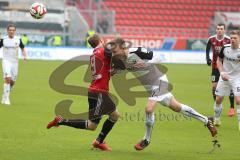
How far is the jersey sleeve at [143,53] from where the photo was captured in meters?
10.2

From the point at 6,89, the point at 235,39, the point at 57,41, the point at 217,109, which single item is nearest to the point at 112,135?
the point at 217,109

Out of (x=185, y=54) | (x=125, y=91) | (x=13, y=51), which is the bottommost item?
(x=185, y=54)

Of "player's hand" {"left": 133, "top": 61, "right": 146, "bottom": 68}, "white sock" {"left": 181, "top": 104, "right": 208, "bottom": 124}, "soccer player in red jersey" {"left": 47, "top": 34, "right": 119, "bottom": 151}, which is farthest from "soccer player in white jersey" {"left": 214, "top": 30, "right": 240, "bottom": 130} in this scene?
"soccer player in red jersey" {"left": 47, "top": 34, "right": 119, "bottom": 151}

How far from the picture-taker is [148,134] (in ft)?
35.7

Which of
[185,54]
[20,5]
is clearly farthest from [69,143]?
[20,5]

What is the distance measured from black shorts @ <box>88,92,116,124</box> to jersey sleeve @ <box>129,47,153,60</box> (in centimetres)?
94

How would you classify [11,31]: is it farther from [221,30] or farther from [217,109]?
[217,109]

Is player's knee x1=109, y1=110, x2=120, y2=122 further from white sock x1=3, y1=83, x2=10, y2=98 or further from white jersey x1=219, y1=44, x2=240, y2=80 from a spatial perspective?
white sock x1=3, y1=83, x2=10, y2=98

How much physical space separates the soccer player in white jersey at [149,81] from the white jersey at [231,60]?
Result: 2663 mm

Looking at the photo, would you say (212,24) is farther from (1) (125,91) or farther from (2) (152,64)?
(2) (152,64)

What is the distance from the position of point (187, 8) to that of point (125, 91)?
31.1 meters

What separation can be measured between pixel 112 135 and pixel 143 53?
284 cm

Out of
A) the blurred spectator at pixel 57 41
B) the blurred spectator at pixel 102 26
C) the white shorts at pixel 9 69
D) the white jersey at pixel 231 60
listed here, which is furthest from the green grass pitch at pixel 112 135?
the blurred spectator at pixel 102 26

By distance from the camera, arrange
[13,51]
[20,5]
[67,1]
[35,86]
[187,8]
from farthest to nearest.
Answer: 1. [187,8]
2. [67,1]
3. [20,5]
4. [35,86]
5. [13,51]
